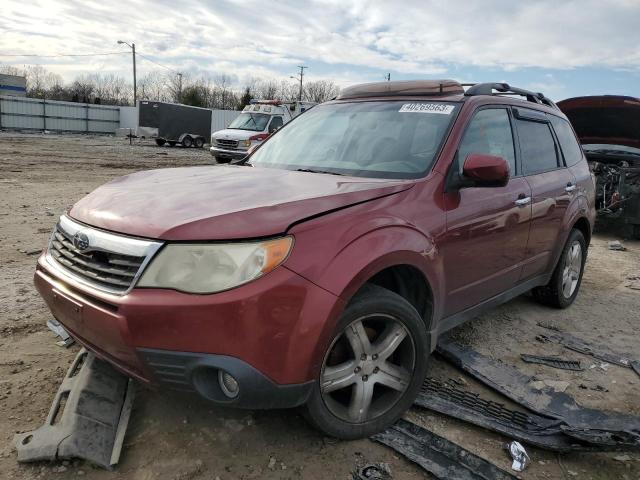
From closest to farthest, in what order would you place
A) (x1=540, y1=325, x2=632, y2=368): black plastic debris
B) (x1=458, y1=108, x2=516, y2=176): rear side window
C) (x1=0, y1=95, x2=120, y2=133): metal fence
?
(x1=458, y1=108, x2=516, y2=176): rear side window → (x1=540, y1=325, x2=632, y2=368): black plastic debris → (x1=0, y1=95, x2=120, y2=133): metal fence

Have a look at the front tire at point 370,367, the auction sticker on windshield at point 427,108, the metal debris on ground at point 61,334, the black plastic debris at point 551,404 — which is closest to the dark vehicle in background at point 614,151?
the black plastic debris at point 551,404

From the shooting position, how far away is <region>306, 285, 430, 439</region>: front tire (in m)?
2.32

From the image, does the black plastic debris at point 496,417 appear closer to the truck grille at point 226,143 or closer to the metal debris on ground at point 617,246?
the metal debris on ground at point 617,246

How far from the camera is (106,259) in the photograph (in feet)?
7.14

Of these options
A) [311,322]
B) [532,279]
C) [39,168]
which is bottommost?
[39,168]

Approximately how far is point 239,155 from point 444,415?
16650 mm

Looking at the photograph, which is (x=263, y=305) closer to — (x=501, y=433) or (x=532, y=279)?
(x=501, y=433)

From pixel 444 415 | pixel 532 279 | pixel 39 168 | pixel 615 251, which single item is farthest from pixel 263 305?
pixel 39 168

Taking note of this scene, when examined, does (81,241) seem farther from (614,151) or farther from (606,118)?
(606,118)

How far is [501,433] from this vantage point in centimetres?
265

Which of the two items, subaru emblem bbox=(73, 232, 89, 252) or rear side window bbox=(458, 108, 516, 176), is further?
rear side window bbox=(458, 108, 516, 176)

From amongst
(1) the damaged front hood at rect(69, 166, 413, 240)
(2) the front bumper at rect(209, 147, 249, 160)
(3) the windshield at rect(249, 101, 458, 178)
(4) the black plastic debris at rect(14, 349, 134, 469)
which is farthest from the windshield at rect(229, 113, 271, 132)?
(4) the black plastic debris at rect(14, 349, 134, 469)

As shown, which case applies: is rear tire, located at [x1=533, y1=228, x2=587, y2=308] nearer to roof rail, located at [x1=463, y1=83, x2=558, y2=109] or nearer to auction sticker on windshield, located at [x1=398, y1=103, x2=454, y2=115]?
roof rail, located at [x1=463, y1=83, x2=558, y2=109]

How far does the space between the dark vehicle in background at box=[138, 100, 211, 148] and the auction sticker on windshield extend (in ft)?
96.7
